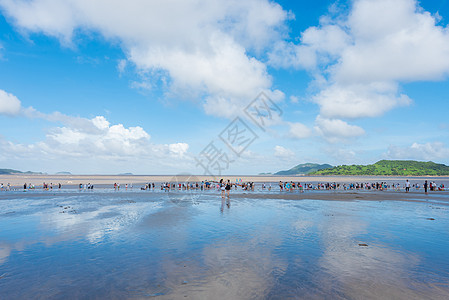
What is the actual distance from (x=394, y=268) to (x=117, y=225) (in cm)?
1647

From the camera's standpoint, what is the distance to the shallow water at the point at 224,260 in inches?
293

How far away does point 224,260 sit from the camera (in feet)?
33.1

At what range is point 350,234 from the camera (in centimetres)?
1455

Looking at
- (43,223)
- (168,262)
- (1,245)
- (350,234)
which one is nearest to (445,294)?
(350,234)

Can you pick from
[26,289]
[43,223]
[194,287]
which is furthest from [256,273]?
[43,223]

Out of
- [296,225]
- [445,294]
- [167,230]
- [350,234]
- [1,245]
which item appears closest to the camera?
[445,294]

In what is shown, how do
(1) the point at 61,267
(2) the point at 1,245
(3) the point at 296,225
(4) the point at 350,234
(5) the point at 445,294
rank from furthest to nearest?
(3) the point at 296,225
(4) the point at 350,234
(2) the point at 1,245
(1) the point at 61,267
(5) the point at 445,294

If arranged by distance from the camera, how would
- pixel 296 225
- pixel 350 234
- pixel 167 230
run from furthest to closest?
pixel 296 225
pixel 167 230
pixel 350 234

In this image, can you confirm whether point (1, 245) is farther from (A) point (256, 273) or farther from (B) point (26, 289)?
(A) point (256, 273)

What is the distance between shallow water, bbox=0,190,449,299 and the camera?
745 cm

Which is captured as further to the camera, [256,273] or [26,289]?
[256,273]

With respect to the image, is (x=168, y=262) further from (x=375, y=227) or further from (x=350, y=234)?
(x=375, y=227)

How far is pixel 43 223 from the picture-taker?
18031 millimetres

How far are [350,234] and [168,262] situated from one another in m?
11.1
